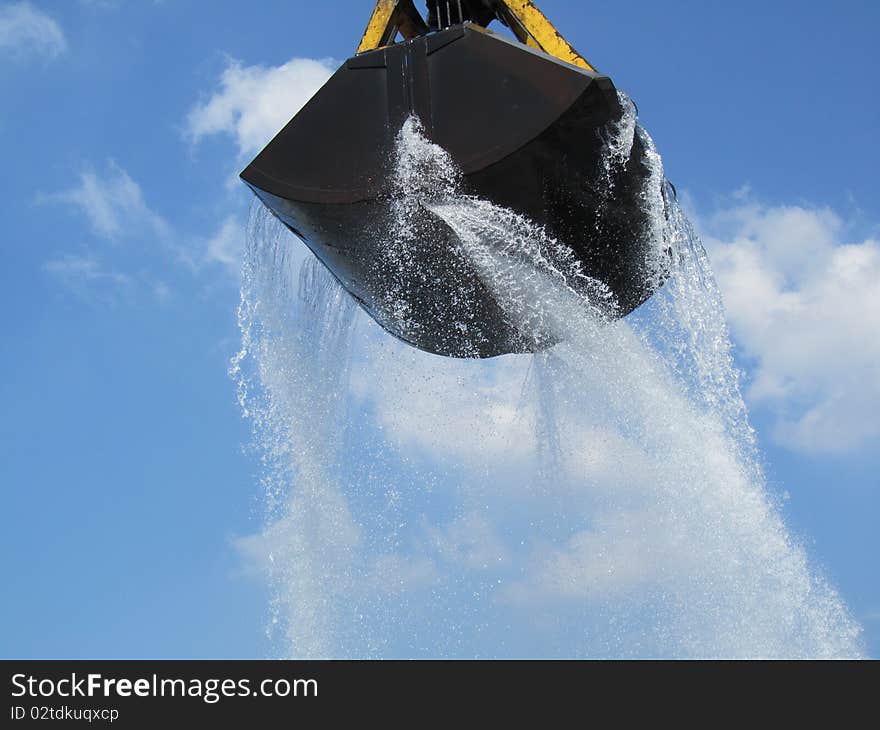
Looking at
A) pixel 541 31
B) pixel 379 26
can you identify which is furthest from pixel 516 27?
pixel 379 26

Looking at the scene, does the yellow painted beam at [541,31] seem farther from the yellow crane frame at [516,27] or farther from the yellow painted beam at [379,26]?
the yellow painted beam at [379,26]

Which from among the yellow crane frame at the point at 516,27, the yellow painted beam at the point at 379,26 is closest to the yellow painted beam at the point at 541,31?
the yellow crane frame at the point at 516,27

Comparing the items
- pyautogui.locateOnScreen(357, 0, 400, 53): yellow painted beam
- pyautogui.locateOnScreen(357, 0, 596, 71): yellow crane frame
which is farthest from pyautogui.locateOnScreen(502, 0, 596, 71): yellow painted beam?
pyautogui.locateOnScreen(357, 0, 400, 53): yellow painted beam

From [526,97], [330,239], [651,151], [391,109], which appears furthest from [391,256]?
[651,151]

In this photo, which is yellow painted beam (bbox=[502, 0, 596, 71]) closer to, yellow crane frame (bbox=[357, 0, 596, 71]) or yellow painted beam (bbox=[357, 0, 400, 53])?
yellow crane frame (bbox=[357, 0, 596, 71])

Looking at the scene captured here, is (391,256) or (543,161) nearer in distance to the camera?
(543,161)

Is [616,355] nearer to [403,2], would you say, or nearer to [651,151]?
[651,151]

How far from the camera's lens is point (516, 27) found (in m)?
9.80

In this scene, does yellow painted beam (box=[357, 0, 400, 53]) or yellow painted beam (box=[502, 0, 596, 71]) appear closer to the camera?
yellow painted beam (box=[502, 0, 596, 71])

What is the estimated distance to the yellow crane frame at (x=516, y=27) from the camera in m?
9.40

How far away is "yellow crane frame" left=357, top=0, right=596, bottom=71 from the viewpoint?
9398 millimetres

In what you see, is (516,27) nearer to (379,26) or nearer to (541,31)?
(541,31)

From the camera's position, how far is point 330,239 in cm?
938

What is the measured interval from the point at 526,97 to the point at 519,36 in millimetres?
1760
